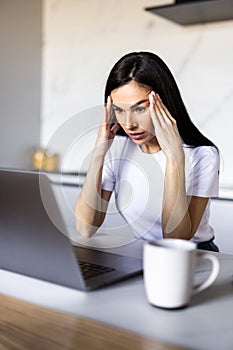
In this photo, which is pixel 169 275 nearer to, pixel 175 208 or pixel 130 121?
pixel 175 208

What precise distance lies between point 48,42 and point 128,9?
0.68 metres

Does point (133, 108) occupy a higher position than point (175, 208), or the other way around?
point (133, 108)

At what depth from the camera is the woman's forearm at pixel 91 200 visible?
136cm

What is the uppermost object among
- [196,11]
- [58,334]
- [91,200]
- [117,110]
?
[196,11]

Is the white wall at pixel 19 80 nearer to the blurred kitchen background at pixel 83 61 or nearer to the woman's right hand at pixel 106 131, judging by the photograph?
the blurred kitchen background at pixel 83 61

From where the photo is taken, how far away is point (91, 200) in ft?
4.61

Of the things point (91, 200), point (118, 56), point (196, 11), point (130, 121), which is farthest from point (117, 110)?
point (118, 56)

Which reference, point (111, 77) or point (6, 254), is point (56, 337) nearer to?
point (6, 254)

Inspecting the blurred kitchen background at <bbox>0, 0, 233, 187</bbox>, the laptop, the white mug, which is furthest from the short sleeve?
the blurred kitchen background at <bbox>0, 0, 233, 187</bbox>

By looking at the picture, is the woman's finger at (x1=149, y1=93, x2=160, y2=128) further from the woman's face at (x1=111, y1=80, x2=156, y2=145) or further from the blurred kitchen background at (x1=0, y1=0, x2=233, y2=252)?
the blurred kitchen background at (x1=0, y1=0, x2=233, y2=252)

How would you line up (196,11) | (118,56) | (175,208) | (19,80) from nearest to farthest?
1. (175,208)
2. (196,11)
3. (118,56)
4. (19,80)

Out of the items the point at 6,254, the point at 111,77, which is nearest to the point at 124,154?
the point at 111,77

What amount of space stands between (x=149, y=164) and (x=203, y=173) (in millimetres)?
191

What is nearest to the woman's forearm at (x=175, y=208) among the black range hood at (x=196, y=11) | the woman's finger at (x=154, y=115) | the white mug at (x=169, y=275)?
the woman's finger at (x=154, y=115)
